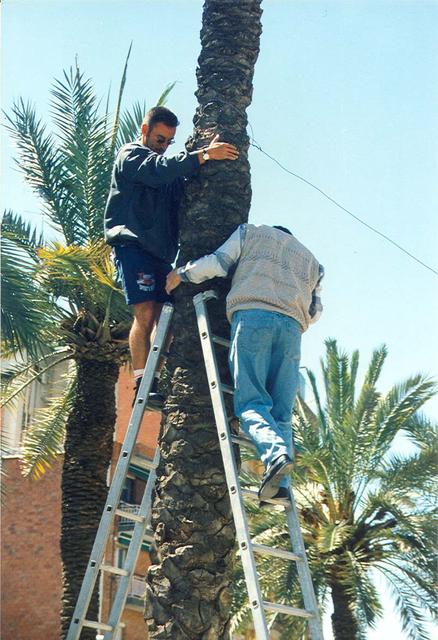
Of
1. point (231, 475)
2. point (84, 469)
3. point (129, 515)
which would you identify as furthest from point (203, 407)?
point (84, 469)

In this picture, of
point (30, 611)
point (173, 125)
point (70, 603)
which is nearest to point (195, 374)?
point (173, 125)

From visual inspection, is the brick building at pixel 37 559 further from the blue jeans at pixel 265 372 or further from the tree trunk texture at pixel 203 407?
the blue jeans at pixel 265 372

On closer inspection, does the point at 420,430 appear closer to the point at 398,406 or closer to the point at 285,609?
the point at 398,406

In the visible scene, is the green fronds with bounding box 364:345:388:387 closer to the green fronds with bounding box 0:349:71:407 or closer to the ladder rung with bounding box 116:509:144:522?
the green fronds with bounding box 0:349:71:407

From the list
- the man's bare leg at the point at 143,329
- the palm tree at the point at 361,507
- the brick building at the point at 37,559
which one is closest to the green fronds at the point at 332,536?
the palm tree at the point at 361,507

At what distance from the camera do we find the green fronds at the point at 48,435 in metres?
18.9

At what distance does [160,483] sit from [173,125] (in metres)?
2.65

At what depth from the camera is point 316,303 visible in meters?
7.29

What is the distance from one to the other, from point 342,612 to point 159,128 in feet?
39.7

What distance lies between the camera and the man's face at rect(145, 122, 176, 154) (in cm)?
786

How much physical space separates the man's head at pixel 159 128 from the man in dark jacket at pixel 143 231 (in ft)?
1.06

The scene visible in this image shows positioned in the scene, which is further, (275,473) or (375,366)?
(375,366)

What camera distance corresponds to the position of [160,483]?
6488 mm

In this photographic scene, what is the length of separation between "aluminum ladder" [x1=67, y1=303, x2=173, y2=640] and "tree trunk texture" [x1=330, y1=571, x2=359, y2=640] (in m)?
11.5
